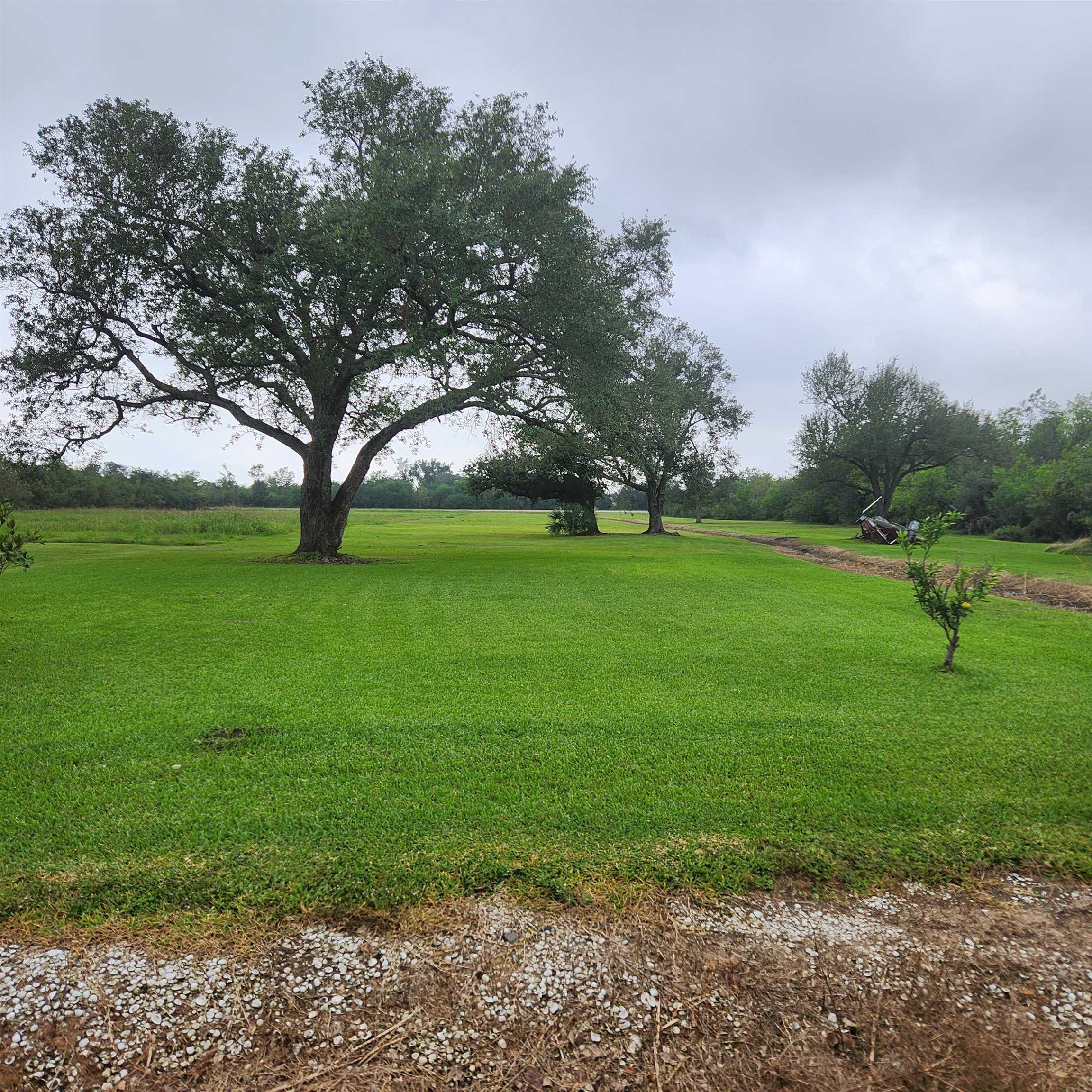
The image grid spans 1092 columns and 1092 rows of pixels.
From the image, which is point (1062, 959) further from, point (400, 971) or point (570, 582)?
point (570, 582)

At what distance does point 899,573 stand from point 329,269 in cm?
1900

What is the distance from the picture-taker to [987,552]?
82.9 feet

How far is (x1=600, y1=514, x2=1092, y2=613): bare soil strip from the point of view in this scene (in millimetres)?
12852

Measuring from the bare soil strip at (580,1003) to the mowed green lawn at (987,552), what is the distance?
260 inches

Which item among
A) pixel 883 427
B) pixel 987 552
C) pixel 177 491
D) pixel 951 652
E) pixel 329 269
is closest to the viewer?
pixel 951 652

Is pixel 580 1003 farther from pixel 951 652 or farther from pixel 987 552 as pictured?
pixel 987 552

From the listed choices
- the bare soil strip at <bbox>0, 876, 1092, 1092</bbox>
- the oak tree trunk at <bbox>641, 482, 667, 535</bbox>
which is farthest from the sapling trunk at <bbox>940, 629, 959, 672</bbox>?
the oak tree trunk at <bbox>641, 482, 667, 535</bbox>

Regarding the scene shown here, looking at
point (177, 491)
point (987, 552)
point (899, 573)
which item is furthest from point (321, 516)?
point (177, 491)

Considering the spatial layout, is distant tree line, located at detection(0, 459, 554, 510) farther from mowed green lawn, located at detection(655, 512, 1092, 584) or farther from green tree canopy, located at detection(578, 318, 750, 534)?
mowed green lawn, located at detection(655, 512, 1092, 584)

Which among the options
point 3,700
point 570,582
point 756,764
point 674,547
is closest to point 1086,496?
point 674,547

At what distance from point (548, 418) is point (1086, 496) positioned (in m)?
27.9

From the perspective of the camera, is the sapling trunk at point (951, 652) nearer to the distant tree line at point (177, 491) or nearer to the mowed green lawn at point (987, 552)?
the mowed green lawn at point (987, 552)

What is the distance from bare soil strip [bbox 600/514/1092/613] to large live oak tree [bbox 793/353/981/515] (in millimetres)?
9198

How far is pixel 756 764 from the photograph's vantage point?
437cm
